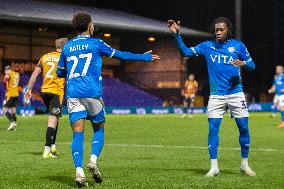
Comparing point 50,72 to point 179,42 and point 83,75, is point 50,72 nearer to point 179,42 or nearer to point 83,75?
point 179,42

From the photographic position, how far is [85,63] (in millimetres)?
8117

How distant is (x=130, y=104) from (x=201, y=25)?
9.73 metres

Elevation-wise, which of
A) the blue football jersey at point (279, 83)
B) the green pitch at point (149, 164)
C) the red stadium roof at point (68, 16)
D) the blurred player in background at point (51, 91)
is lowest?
the green pitch at point (149, 164)

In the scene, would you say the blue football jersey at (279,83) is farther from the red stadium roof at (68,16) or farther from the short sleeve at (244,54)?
the short sleeve at (244,54)

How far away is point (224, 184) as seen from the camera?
8.06m

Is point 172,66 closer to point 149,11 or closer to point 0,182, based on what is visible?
point 149,11

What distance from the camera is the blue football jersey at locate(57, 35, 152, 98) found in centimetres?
810

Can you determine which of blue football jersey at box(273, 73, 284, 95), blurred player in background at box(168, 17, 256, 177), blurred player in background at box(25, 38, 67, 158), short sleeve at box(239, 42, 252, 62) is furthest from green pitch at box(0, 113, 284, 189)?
blue football jersey at box(273, 73, 284, 95)

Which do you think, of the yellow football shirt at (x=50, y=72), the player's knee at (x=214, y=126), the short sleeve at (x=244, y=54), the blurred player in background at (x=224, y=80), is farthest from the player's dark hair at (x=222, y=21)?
the yellow football shirt at (x=50, y=72)

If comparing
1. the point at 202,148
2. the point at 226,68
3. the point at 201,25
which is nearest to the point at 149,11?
the point at 201,25

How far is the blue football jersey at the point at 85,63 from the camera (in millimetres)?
8102

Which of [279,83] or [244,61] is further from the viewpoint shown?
[279,83]

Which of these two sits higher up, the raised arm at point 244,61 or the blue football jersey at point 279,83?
the blue football jersey at point 279,83

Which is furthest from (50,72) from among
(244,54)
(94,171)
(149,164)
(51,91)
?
(94,171)
